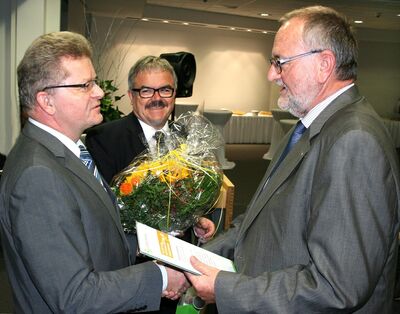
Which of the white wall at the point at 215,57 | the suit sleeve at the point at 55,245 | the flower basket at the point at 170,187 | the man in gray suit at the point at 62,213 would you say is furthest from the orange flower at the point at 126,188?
the white wall at the point at 215,57

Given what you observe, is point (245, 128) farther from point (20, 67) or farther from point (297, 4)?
point (20, 67)

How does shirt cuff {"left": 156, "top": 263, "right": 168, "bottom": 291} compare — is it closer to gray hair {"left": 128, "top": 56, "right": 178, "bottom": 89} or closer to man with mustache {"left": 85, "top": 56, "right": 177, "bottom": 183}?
man with mustache {"left": 85, "top": 56, "right": 177, "bottom": 183}

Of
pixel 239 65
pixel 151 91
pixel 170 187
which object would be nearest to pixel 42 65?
pixel 170 187

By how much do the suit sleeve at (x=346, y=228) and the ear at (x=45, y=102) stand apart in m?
0.87

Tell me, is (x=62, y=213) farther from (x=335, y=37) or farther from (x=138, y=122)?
(x=138, y=122)

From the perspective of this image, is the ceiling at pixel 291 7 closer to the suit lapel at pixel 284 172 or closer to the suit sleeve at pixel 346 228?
the suit lapel at pixel 284 172

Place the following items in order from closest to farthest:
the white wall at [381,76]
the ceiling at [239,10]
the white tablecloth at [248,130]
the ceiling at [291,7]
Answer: the ceiling at [239,10]
the ceiling at [291,7]
the white tablecloth at [248,130]
the white wall at [381,76]

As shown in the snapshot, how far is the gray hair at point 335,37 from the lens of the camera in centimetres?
133

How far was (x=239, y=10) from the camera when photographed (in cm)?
956

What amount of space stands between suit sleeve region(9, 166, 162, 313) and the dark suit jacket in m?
0.97

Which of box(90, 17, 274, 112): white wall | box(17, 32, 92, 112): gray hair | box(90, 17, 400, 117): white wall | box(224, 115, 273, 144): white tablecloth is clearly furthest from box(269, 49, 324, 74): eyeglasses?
box(90, 17, 400, 117): white wall

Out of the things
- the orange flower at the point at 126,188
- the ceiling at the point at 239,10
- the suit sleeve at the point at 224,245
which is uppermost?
the ceiling at the point at 239,10

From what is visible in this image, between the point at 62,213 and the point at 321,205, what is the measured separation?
28.1 inches

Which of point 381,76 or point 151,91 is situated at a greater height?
point 381,76
